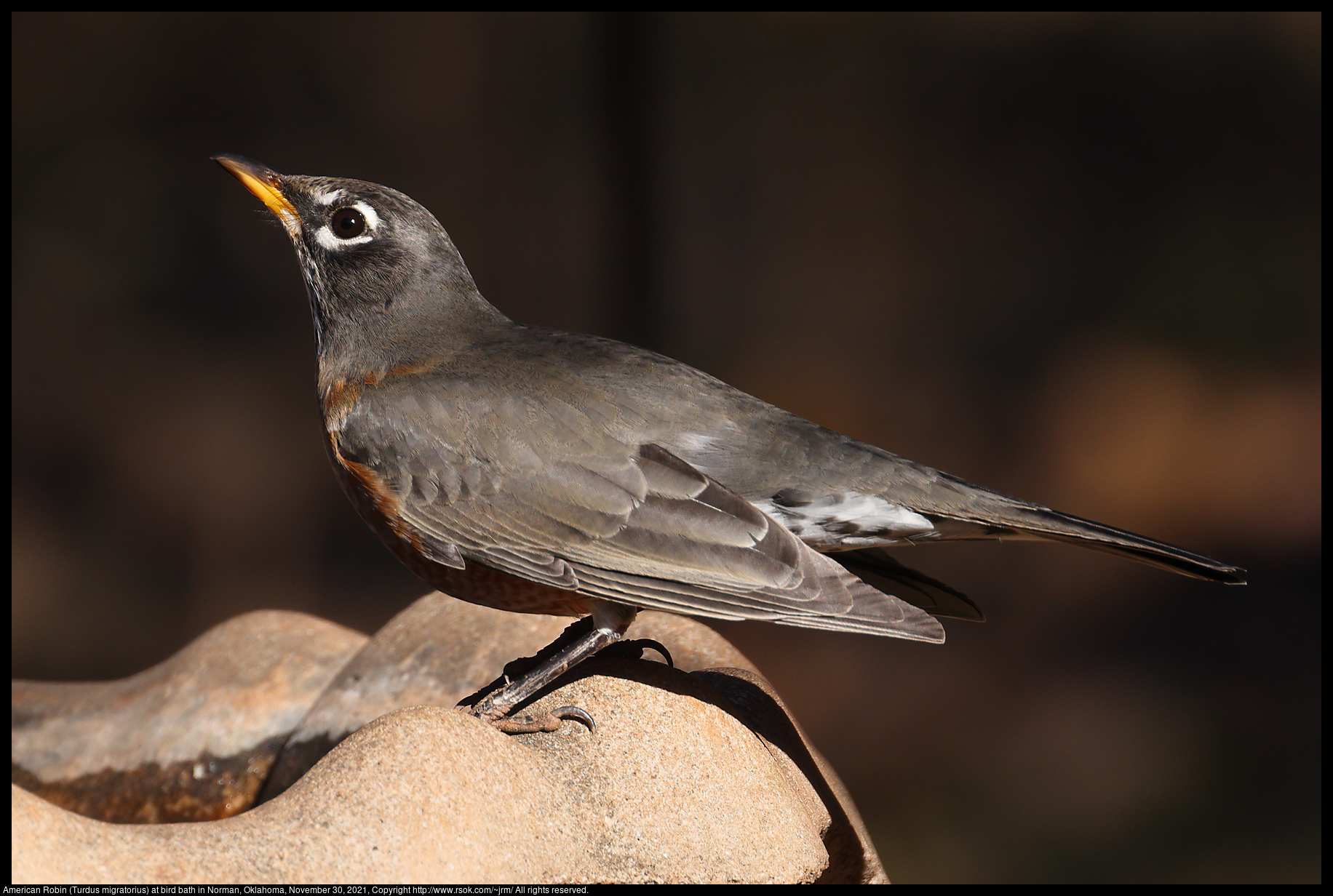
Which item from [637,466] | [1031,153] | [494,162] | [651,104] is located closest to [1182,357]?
[1031,153]

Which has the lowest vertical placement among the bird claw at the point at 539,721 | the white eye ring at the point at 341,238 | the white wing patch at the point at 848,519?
the bird claw at the point at 539,721

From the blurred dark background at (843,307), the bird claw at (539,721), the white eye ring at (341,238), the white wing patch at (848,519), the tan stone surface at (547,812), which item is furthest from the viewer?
the blurred dark background at (843,307)

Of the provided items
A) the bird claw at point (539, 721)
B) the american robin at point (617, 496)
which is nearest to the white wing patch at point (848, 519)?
the american robin at point (617, 496)

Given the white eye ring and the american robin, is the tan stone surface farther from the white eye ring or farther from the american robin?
the white eye ring

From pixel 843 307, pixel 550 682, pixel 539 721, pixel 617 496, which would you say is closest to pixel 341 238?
pixel 617 496

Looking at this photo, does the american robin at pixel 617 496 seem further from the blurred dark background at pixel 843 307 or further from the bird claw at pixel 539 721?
the blurred dark background at pixel 843 307

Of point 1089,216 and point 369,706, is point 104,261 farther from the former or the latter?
A: point 1089,216
